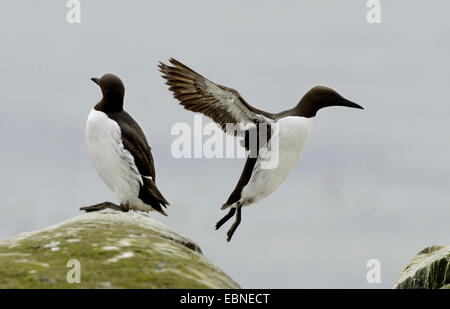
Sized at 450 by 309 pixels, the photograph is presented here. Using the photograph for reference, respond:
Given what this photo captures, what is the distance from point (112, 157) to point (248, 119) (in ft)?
11.6

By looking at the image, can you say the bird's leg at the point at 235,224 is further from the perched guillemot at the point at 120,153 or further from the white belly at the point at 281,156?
the perched guillemot at the point at 120,153

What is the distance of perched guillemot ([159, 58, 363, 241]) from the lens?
19.7 m

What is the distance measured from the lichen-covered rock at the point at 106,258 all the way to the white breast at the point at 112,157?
2.40 m

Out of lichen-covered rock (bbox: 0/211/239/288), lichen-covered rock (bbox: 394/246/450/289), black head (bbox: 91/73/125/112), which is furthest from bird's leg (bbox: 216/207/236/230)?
lichen-covered rock (bbox: 394/246/450/289)

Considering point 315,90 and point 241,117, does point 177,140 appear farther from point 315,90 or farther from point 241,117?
point 315,90

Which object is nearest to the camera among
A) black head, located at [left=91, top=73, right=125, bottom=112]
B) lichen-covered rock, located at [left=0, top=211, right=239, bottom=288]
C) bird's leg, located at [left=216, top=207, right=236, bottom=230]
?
lichen-covered rock, located at [left=0, top=211, right=239, bottom=288]

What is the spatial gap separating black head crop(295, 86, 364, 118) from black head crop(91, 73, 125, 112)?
4.35 meters

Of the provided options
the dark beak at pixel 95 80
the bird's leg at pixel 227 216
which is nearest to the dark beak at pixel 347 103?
the bird's leg at pixel 227 216

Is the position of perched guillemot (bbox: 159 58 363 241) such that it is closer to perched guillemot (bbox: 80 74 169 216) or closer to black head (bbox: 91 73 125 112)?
black head (bbox: 91 73 125 112)

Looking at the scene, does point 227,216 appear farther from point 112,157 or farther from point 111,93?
point 111,93

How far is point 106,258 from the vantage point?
13570 mm

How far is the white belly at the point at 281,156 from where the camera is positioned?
19.8 m
